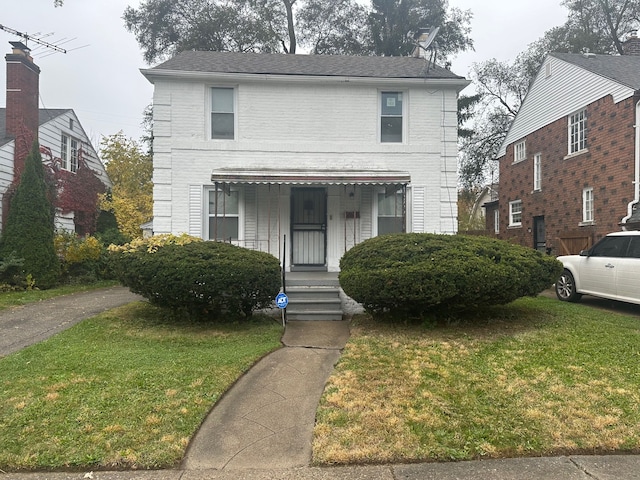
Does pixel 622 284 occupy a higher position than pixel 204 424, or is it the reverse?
pixel 622 284

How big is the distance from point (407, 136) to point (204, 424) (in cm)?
878

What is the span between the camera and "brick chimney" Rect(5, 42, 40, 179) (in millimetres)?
12984

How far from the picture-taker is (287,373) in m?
4.82

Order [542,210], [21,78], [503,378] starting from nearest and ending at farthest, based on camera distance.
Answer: [503,378]
[21,78]
[542,210]

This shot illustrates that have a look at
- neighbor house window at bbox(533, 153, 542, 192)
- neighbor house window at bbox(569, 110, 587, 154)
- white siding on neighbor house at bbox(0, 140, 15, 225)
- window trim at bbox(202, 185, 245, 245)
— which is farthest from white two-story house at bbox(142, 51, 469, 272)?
neighbor house window at bbox(533, 153, 542, 192)

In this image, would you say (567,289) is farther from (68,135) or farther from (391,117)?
(68,135)

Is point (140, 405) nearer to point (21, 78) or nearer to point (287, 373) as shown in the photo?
point (287, 373)

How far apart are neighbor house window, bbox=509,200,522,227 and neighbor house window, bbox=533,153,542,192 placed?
53.1 inches

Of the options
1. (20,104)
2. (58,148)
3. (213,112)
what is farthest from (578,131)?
(58,148)

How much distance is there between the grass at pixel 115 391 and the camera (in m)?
3.08

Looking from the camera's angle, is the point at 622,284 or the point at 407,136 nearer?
the point at 622,284

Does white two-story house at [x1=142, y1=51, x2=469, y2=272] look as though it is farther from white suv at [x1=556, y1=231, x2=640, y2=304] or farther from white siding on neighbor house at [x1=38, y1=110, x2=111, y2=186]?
white siding on neighbor house at [x1=38, y1=110, x2=111, y2=186]

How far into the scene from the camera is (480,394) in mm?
4051

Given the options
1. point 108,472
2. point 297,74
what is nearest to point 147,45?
point 297,74
